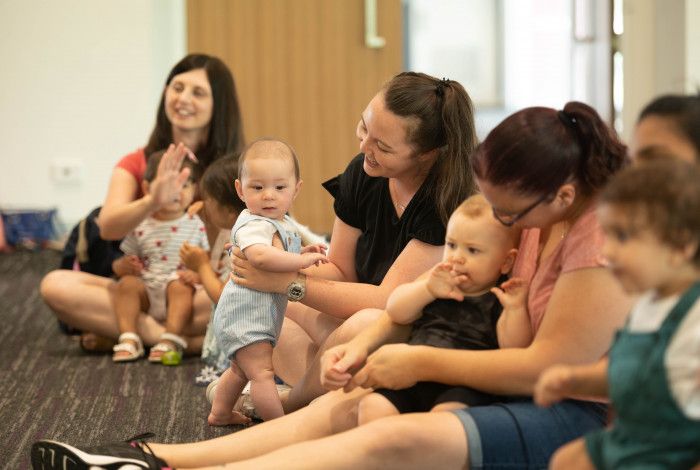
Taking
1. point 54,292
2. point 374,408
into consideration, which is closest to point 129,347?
point 54,292

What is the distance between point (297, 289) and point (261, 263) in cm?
11

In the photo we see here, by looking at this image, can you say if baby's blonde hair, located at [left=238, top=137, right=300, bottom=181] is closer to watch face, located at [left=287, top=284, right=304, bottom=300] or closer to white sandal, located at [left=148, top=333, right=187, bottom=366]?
watch face, located at [left=287, top=284, right=304, bottom=300]

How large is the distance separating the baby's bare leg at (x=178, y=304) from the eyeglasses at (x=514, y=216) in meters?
1.78

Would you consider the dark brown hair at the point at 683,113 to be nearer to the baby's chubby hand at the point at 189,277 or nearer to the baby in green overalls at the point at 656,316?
the baby in green overalls at the point at 656,316

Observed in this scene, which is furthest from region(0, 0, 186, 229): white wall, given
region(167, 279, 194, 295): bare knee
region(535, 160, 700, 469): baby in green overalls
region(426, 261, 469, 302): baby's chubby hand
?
region(535, 160, 700, 469): baby in green overalls

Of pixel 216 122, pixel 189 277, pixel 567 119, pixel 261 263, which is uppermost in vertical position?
pixel 567 119

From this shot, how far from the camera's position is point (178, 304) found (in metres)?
3.48

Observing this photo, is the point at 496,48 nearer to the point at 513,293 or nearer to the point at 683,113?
the point at 513,293

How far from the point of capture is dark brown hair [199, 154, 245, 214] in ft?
9.95

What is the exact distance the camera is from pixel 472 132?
7.95 feet

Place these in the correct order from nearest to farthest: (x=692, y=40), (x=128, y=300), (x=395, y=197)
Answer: (x=395, y=197) < (x=128, y=300) < (x=692, y=40)

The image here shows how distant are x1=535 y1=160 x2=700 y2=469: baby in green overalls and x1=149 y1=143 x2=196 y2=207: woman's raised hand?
2.00m

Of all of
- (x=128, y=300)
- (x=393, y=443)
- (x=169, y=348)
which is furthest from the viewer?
A: (x=128, y=300)

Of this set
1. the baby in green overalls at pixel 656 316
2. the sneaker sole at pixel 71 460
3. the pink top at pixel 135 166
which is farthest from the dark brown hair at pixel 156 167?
the baby in green overalls at pixel 656 316
